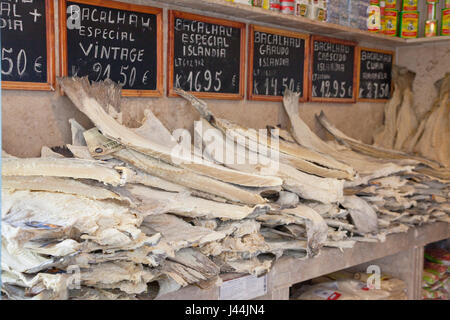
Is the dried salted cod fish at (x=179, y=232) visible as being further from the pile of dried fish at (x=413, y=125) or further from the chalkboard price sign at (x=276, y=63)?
the pile of dried fish at (x=413, y=125)

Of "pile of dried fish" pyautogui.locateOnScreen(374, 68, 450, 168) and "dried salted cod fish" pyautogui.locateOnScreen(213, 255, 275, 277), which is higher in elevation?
"pile of dried fish" pyautogui.locateOnScreen(374, 68, 450, 168)

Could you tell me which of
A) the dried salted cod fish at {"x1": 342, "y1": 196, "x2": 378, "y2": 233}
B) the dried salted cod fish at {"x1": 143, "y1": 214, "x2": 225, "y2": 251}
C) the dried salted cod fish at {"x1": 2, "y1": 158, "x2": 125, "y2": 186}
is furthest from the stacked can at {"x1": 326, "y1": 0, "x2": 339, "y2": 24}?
the dried salted cod fish at {"x1": 2, "y1": 158, "x2": 125, "y2": 186}

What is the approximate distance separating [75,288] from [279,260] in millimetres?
872

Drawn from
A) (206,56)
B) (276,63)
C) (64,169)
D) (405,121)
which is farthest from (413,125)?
(64,169)

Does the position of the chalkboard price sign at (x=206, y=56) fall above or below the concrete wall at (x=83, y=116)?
above

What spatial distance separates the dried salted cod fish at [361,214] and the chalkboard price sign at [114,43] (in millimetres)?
983

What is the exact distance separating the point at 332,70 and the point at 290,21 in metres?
0.64

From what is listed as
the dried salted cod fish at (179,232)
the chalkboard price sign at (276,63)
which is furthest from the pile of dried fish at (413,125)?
the dried salted cod fish at (179,232)

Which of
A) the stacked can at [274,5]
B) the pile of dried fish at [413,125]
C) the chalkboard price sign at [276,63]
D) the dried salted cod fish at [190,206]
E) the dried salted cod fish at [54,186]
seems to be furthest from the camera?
the pile of dried fish at [413,125]

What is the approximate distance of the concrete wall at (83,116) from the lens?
1.84 meters

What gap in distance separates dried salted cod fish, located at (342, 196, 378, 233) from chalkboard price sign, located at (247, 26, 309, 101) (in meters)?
0.80

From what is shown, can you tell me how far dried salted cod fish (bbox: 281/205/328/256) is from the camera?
1815 mm

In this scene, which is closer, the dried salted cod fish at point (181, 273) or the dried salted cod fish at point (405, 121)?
the dried salted cod fish at point (181, 273)

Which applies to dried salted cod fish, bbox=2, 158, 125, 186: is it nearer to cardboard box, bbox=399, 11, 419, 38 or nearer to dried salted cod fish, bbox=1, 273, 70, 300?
dried salted cod fish, bbox=1, 273, 70, 300
